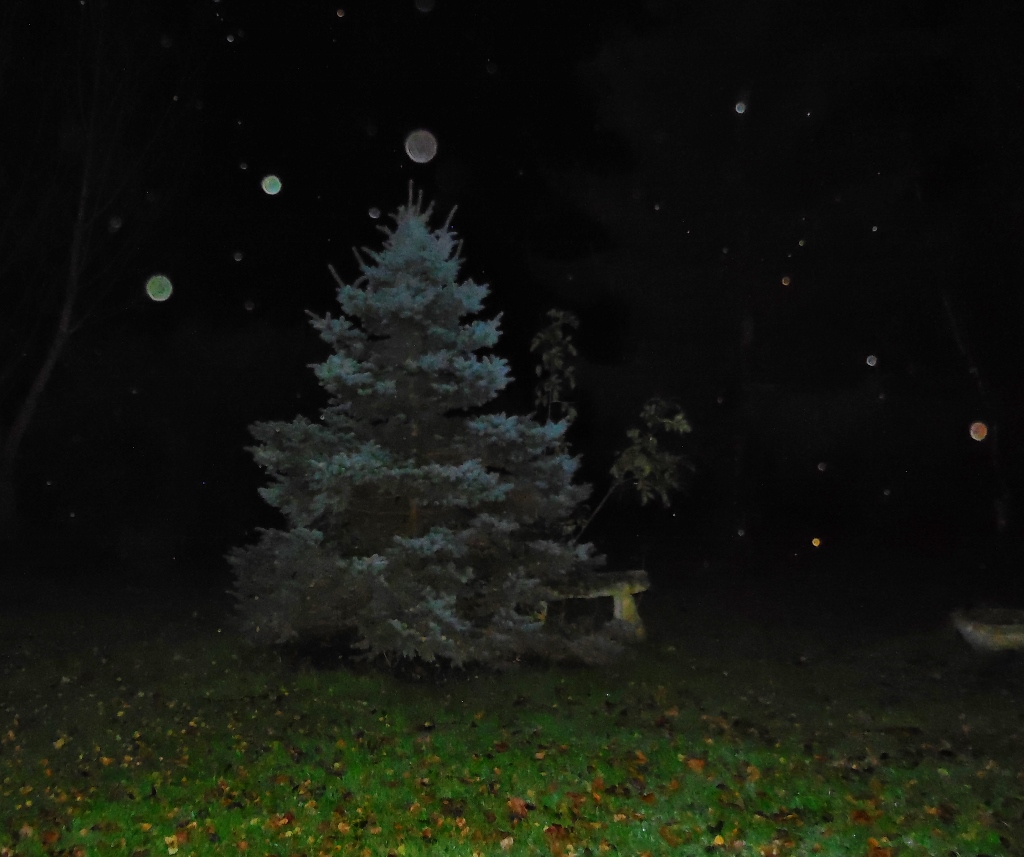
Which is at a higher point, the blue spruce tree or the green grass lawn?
the blue spruce tree

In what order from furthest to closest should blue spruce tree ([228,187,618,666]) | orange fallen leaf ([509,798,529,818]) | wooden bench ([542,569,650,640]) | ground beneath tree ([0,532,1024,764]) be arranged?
wooden bench ([542,569,650,640]), blue spruce tree ([228,187,618,666]), ground beneath tree ([0,532,1024,764]), orange fallen leaf ([509,798,529,818])

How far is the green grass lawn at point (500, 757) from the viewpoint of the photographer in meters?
5.58

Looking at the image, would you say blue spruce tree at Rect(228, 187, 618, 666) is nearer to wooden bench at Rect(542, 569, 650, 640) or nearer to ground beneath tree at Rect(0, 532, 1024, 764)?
wooden bench at Rect(542, 569, 650, 640)

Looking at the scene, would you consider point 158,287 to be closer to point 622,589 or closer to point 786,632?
point 622,589

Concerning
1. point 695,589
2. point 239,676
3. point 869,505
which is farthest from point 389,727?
point 869,505

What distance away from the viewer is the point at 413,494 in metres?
9.55

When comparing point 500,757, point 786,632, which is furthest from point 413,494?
point 786,632

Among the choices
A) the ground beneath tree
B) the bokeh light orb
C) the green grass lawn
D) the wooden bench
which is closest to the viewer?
the green grass lawn

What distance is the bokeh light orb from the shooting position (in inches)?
785

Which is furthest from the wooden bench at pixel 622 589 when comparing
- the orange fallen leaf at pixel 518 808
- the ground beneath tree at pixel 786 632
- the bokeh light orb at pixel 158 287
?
the bokeh light orb at pixel 158 287

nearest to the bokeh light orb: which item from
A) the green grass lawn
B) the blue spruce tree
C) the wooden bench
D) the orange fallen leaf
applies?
the green grass lawn

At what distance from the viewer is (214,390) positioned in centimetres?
2192

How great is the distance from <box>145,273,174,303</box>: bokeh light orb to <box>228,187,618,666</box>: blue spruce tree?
A: 11.8 metres

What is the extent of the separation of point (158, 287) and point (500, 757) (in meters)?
16.4
